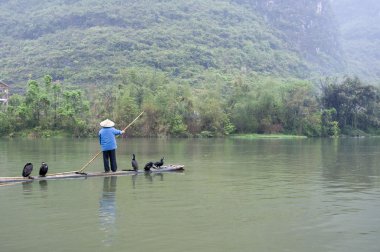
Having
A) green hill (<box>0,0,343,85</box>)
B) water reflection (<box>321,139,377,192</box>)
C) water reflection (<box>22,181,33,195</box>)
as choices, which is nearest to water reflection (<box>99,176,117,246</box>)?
water reflection (<box>22,181,33,195</box>)

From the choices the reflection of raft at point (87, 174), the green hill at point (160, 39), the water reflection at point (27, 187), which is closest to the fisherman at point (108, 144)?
the reflection of raft at point (87, 174)

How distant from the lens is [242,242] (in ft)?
31.6

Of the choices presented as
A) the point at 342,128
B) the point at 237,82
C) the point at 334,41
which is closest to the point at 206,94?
the point at 237,82

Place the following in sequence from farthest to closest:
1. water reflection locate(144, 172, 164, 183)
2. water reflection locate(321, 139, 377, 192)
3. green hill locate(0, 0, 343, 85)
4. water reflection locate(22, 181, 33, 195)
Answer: green hill locate(0, 0, 343, 85) → water reflection locate(144, 172, 164, 183) → water reflection locate(321, 139, 377, 192) → water reflection locate(22, 181, 33, 195)

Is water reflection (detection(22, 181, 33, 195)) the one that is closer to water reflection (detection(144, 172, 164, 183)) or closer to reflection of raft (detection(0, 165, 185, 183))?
reflection of raft (detection(0, 165, 185, 183))

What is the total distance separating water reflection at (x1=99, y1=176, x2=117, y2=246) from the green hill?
76.2m

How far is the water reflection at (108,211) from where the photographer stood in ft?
33.1

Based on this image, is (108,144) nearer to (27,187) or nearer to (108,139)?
(108,139)

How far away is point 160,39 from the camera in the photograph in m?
122

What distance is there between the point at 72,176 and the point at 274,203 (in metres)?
7.72

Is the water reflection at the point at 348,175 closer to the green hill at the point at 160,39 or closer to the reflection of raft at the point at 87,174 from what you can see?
the reflection of raft at the point at 87,174

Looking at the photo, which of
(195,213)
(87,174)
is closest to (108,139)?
(87,174)

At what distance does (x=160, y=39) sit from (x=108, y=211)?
112079 mm

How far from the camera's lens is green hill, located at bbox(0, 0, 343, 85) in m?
104
